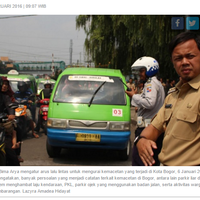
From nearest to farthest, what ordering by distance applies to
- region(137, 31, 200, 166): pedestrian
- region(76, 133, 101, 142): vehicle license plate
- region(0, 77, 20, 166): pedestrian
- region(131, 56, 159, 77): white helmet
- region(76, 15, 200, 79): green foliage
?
region(137, 31, 200, 166): pedestrian, region(131, 56, 159, 77): white helmet, region(0, 77, 20, 166): pedestrian, region(76, 133, 101, 142): vehicle license plate, region(76, 15, 200, 79): green foliage

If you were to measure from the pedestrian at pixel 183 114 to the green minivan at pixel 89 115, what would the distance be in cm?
322

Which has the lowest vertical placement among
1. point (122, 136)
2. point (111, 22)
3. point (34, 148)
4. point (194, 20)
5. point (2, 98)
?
point (34, 148)

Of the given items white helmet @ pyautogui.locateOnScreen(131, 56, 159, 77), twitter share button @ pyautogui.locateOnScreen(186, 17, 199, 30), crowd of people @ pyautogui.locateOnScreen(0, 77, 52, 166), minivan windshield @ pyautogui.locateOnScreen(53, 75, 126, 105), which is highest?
twitter share button @ pyautogui.locateOnScreen(186, 17, 199, 30)

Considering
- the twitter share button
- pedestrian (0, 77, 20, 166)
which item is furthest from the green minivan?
→ the twitter share button

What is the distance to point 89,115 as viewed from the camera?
5.63 m

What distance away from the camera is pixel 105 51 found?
18.4m

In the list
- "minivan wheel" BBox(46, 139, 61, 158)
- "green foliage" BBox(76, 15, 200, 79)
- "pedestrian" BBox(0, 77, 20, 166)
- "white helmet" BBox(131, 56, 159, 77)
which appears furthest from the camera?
"green foliage" BBox(76, 15, 200, 79)

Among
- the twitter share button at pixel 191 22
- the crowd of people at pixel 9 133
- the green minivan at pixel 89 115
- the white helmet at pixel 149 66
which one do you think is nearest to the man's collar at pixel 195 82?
the white helmet at pixel 149 66

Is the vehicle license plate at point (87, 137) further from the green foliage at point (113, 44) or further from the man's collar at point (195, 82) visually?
the green foliage at point (113, 44)

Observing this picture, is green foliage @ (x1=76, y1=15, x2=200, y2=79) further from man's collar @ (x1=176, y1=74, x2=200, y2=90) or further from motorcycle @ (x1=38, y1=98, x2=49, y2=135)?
man's collar @ (x1=176, y1=74, x2=200, y2=90)

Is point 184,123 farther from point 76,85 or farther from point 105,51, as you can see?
point 105,51

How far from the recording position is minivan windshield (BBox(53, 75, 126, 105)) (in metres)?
6.02

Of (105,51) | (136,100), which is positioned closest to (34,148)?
(136,100)
